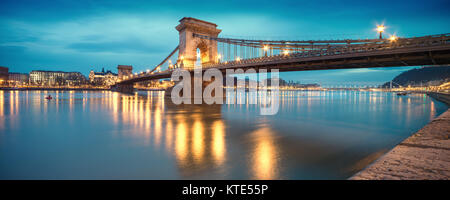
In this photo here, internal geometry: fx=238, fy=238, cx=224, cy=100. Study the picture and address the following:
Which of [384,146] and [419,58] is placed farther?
[419,58]

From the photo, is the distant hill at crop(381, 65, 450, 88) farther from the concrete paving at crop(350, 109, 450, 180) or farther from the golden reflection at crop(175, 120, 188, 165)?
the golden reflection at crop(175, 120, 188, 165)

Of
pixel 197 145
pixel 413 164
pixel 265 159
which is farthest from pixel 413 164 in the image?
pixel 197 145

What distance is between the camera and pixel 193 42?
140ft

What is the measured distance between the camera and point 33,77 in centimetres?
16212

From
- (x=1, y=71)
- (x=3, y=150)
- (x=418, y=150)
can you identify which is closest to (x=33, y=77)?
(x=1, y=71)

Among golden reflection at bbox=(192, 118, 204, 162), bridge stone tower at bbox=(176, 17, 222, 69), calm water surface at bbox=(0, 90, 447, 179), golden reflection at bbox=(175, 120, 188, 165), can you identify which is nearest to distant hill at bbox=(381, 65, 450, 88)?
bridge stone tower at bbox=(176, 17, 222, 69)

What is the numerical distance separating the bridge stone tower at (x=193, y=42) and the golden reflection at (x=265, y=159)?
106 feet

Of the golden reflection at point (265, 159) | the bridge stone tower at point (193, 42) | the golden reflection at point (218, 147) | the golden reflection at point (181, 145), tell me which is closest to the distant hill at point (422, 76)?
the bridge stone tower at point (193, 42)

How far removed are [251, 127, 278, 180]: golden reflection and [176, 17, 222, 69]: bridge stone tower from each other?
3230 cm

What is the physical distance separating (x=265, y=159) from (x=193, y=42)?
38199 mm
